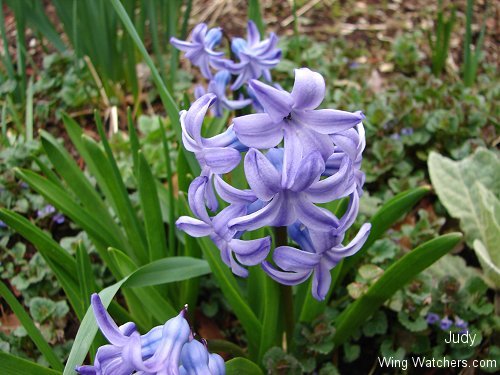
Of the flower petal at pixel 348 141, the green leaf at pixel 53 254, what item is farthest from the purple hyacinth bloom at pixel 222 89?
the flower petal at pixel 348 141

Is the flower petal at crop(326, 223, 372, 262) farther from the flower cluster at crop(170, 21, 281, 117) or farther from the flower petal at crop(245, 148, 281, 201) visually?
the flower cluster at crop(170, 21, 281, 117)

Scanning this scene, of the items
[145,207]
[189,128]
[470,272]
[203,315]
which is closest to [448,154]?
[470,272]

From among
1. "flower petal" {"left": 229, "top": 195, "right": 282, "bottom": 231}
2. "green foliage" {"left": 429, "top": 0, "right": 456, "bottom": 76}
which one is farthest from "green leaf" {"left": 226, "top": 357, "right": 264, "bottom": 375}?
"green foliage" {"left": 429, "top": 0, "right": 456, "bottom": 76}

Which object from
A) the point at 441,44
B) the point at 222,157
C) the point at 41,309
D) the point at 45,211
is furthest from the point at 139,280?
the point at 441,44

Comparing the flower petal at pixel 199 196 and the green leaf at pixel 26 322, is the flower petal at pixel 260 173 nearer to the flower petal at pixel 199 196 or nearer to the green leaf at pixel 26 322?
the flower petal at pixel 199 196

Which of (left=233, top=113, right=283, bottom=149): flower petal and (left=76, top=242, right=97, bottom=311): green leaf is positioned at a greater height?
(left=233, top=113, right=283, bottom=149): flower petal

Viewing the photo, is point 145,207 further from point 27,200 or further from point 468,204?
point 468,204

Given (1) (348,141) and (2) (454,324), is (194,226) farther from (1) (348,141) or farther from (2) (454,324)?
(2) (454,324)
